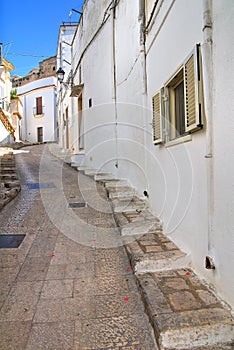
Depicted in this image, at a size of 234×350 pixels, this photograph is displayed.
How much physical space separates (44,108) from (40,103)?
0.85 m

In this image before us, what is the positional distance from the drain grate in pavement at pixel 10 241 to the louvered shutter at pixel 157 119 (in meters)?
2.42

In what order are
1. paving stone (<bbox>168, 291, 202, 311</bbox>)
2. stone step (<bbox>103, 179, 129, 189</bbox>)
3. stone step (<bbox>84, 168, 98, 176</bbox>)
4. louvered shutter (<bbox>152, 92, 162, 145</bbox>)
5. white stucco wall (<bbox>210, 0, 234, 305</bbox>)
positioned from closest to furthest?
white stucco wall (<bbox>210, 0, 234, 305</bbox>) → paving stone (<bbox>168, 291, 202, 311</bbox>) → louvered shutter (<bbox>152, 92, 162, 145</bbox>) → stone step (<bbox>103, 179, 129, 189</bbox>) → stone step (<bbox>84, 168, 98, 176</bbox>)

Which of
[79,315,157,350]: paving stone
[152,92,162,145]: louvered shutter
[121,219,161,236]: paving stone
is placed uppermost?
[152,92,162,145]: louvered shutter

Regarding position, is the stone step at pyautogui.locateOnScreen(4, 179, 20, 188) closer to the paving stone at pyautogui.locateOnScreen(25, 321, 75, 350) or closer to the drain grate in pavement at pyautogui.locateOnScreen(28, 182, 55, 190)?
the drain grate in pavement at pyautogui.locateOnScreen(28, 182, 55, 190)

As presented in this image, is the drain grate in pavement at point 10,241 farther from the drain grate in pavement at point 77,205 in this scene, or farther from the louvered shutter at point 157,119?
the louvered shutter at point 157,119

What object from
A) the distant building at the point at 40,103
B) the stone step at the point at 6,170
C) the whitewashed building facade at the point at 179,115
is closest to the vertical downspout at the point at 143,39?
the whitewashed building facade at the point at 179,115

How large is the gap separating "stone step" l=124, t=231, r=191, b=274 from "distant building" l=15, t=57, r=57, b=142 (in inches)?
1049

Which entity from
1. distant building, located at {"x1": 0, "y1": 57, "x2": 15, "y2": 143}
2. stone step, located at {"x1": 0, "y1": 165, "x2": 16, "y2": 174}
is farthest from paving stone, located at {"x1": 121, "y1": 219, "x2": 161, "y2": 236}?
distant building, located at {"x1": 0, "y1": 57, "x2": 15, "y2": 143}

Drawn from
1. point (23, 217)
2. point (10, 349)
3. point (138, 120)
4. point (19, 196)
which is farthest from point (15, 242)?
point (138, 120)

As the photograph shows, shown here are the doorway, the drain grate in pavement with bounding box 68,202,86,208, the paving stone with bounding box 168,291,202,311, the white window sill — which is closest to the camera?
the paving stone with bounding box 168,291,202,311

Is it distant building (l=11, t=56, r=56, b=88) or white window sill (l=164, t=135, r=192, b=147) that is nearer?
white window sill (l=164, t=135, r=192, b=147)

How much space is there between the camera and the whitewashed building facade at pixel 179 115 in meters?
2.08

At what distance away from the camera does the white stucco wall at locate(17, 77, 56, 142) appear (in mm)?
28969

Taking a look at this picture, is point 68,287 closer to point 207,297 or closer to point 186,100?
point 207,297
